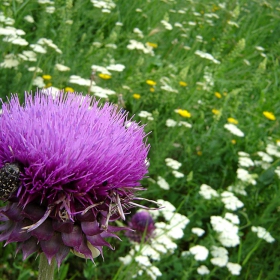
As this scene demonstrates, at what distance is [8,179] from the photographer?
1.07 metres

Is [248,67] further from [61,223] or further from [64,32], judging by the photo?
[61,223]

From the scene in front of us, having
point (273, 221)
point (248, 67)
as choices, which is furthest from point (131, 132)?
point (248, 67)

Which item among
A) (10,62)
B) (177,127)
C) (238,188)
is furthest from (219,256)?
(10,62)

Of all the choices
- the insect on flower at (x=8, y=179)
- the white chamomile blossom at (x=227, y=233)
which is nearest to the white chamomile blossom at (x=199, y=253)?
the white chamomile blossom at (x=227, y=233)

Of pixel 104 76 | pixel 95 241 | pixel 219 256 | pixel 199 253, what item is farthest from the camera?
pixel 104 76

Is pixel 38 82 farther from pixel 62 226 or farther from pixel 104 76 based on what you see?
pixel 62 226

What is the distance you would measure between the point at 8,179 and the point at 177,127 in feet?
7.62

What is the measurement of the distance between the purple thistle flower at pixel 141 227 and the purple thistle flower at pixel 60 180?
125 centimetres

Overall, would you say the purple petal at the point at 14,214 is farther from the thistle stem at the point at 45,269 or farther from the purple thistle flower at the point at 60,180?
the thistle stem at the point at 45,269

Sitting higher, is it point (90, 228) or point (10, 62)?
point (90, 228)

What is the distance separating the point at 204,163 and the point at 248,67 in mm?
2197

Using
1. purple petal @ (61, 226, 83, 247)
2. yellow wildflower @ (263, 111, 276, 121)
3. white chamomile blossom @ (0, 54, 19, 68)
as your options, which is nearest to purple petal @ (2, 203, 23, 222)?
purple petal @ (61, 226, 83, 247)

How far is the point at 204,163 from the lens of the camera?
3.23 metres

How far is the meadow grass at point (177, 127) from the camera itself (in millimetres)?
2465
